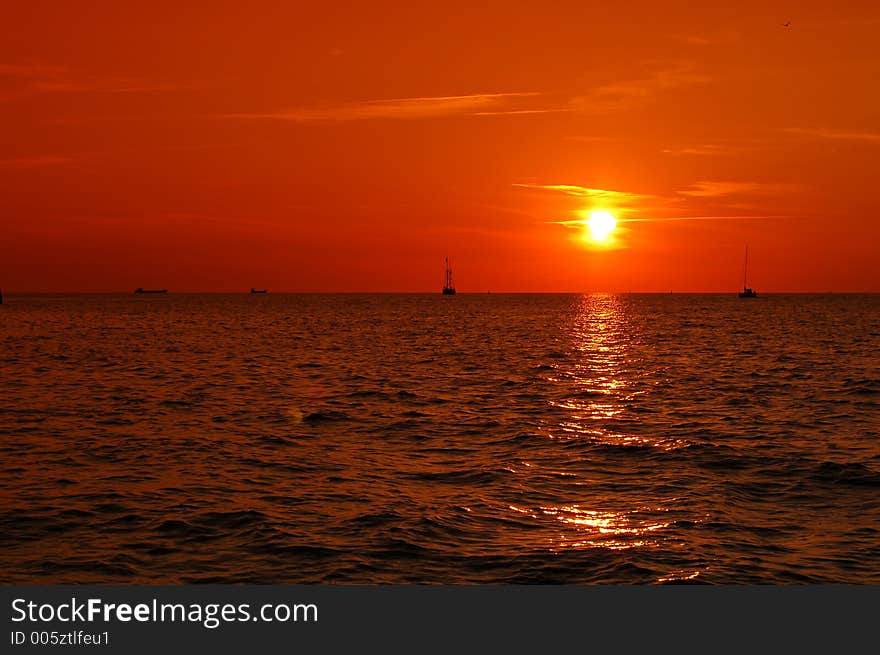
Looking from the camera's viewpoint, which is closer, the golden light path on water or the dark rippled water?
the dark rippled water

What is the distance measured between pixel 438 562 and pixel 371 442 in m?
13.4

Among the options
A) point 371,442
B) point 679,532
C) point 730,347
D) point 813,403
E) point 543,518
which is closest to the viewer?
point 679,532

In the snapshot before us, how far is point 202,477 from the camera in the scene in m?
22.9

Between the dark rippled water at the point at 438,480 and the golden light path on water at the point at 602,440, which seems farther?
the golden light path on water at the point at 602,440

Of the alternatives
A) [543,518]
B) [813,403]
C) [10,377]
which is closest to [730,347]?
[813,403]

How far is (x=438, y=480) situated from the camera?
75.6 ft

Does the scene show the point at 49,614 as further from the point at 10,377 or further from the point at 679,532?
the point at 10,377

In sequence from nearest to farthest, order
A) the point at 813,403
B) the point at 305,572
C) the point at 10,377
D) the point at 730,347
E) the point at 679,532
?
the point at 305,572
the point at 679,532
the point at 813,403
the point at 10,377
the point at 730,347

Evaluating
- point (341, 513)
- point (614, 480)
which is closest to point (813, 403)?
point (614, 480)

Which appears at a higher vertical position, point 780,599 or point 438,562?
point 780,599

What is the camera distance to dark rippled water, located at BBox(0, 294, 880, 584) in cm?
1595

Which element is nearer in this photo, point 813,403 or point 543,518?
point 543,518

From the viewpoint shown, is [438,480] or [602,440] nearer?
[438,480]

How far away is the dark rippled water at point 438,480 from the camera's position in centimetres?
1595
